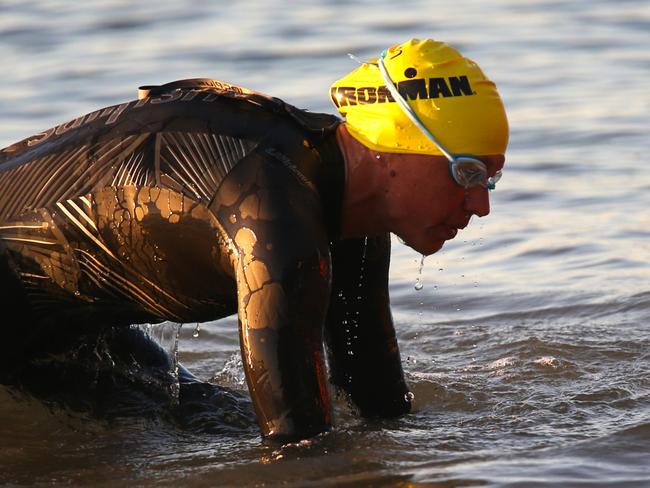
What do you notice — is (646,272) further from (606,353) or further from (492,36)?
(492,36)

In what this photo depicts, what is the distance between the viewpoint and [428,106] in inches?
170

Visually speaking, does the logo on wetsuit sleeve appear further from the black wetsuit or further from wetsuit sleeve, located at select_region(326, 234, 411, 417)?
wetsuit sleeve, located at select_region(326, 234, 411, 417)

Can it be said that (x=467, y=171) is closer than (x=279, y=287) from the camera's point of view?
No

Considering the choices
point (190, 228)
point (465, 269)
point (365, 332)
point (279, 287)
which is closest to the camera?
point (279, 287)

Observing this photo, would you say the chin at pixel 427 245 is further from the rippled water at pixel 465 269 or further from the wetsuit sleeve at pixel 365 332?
the rippled water at pixel 465 269

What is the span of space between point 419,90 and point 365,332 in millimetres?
1038

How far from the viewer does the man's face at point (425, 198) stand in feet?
14.0

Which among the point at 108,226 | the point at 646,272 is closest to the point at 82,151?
the point at 108,226

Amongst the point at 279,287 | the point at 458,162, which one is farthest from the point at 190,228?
the point at 458,162

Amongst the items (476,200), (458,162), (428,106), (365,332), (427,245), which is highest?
(428,106)

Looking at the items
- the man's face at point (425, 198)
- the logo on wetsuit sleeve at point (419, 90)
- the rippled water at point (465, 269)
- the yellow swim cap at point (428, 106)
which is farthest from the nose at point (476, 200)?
the rippled water at point (465, 269)

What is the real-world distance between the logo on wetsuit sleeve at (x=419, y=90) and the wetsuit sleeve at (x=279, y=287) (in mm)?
372

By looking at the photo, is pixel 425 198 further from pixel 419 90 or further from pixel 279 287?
pixel 279 287

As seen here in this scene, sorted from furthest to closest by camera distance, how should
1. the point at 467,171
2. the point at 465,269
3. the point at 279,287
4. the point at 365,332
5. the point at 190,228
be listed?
the point at 465,269
the point at 365,332
the point at 467,171
the point at 190,228
the point at 279,287
